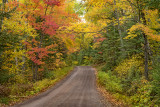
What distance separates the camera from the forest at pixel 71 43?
8883 millimetres

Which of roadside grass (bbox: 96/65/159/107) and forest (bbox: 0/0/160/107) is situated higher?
forest (bbox: 0/0/160/107)

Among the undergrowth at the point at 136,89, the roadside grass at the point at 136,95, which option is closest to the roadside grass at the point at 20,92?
the roadside grass at the point at 136,95

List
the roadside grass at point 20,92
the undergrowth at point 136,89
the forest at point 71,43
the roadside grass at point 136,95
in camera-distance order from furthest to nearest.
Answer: the forest at point 71,43 → the roadside grass at point 20,92 → the roadside grass at point 136,95 → the undergrowth at point 136,89

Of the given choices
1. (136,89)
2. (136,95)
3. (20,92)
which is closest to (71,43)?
(20,92)

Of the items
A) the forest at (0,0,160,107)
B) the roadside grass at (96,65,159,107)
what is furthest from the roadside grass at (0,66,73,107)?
the roadside grass at (96,65,159,107)

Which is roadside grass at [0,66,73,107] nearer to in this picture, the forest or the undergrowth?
the forest

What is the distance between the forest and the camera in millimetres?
8883

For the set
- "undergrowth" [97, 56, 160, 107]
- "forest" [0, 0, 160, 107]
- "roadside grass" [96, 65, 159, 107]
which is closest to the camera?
"undergrowth" [97, 56, 160, 107]

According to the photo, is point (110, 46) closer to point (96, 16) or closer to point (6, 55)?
point (96, 16)

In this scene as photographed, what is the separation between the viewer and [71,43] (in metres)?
20.9

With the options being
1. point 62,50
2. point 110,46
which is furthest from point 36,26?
point 110,46

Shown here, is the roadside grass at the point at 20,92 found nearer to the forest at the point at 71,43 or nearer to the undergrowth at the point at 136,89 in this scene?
the forest at the point at 71,43

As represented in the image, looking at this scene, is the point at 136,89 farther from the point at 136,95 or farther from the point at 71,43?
the point at 71,43

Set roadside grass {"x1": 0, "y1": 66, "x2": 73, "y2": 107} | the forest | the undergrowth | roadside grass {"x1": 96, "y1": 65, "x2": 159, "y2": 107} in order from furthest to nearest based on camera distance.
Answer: the forest, roadside grass {"x1": 0, "y1": 66, "x2": 73, "y2": 107}, roadside grass {"x1": 96, "y1": 65, "x2": 159, "y2": 107}, the undergrowth
